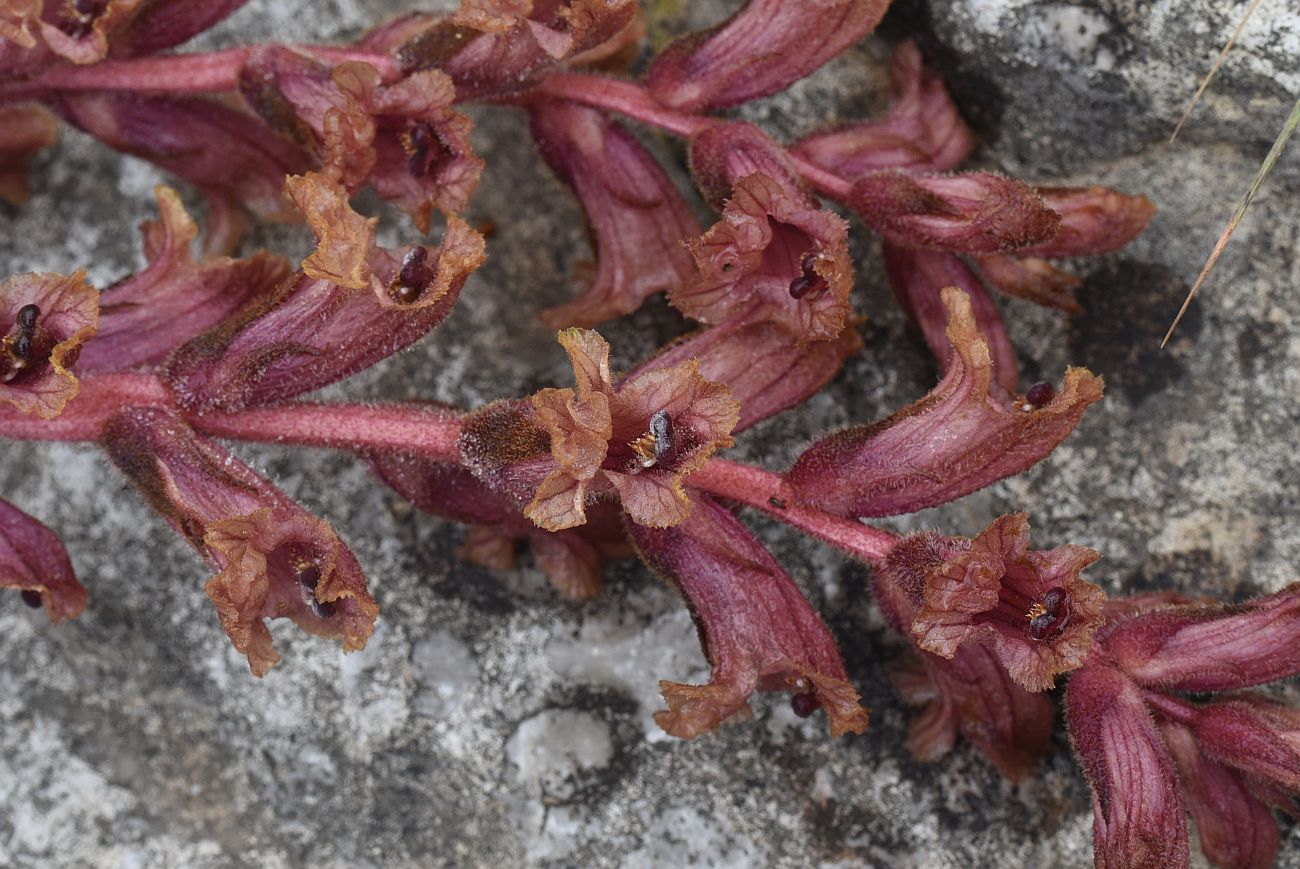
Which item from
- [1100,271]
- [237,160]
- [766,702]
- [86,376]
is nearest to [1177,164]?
[1100,271]

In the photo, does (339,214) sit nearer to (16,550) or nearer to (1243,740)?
(16,550)

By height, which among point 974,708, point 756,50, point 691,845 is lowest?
point 691,845

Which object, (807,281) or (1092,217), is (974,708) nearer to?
(807,281)

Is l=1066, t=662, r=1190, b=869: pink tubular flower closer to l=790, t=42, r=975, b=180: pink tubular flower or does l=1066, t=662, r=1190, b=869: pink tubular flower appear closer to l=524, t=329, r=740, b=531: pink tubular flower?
l=524, t=329, r=740, b=531: pink tubular flower

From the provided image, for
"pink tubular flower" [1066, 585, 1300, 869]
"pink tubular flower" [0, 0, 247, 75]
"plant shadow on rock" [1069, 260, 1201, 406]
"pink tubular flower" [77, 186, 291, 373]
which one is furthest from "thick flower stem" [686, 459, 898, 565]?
"pink tubular flower" [0, 0, 247, 75]

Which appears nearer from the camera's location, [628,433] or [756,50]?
[628,433]

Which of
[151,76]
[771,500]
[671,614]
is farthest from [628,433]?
[151,76]
